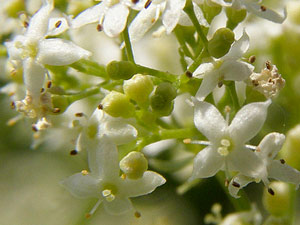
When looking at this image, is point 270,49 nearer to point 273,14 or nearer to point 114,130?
Answer: point 273,14

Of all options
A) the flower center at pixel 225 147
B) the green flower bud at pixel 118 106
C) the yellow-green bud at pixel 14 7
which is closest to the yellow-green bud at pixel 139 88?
the green flower bud at pixel 118 106

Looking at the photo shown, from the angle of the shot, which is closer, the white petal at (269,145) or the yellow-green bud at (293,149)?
the white petal at (269,145)

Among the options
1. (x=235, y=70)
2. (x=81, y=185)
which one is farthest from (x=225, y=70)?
(x=81, y=185)

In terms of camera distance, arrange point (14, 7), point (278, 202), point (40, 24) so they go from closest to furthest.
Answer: point (40, 24)
point (278, 202)
point (14, 7)

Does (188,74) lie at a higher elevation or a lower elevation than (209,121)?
higher

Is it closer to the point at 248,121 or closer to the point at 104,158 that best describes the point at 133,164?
the point at 104,158

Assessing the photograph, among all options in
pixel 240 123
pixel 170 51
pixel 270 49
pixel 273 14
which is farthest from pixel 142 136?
pixel 170 51

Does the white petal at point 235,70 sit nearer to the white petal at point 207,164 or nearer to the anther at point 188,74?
the anther at point 188,74
